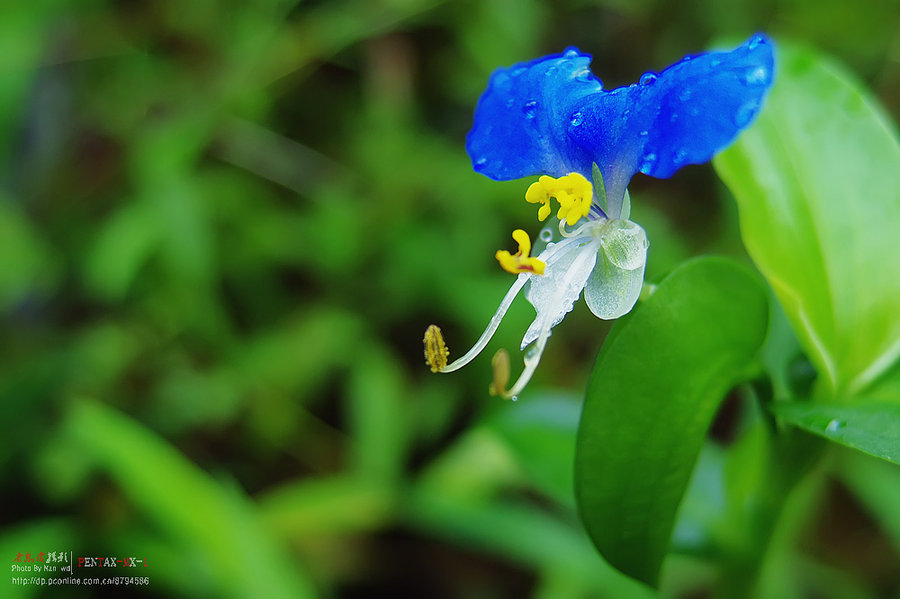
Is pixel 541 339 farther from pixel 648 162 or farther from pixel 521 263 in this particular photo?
pixel 648 162

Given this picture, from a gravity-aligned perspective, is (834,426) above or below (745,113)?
below

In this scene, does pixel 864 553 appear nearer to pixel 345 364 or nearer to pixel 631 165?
pixel 345 364

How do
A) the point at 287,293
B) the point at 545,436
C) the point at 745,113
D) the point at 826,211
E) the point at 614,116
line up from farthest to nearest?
the point at 287,293 → the point at 545,436 → the point at 826,211 → the point at 614,116 → the point at 745,113

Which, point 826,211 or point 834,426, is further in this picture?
point 826,211

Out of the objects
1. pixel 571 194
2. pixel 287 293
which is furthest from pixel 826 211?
pixel 287 293

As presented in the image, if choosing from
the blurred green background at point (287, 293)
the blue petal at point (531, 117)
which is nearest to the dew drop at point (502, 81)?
the blue petal at point (531, 117)

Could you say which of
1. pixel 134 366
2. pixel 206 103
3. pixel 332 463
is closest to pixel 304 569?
pixel 332 463
